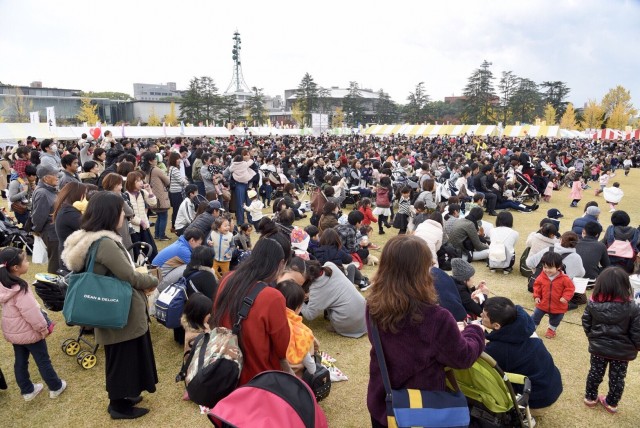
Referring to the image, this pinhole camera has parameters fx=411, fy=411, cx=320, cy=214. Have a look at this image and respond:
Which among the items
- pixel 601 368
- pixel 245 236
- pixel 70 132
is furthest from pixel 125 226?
pixel 70 132

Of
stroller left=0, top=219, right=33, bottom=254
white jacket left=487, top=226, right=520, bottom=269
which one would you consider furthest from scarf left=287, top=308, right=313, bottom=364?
stroller left=0, top=219, right=33, bottom=254

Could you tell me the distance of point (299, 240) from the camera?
226 inches

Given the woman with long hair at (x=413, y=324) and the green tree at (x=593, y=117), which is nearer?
the woman with long hair at (x=413, y=324)

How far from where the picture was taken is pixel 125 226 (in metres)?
4.90

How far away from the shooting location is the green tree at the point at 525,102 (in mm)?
59906

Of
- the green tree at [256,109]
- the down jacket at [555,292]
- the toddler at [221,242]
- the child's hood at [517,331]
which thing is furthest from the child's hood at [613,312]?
the green tree at [256,109]

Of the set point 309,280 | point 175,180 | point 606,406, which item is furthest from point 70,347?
point 606,406

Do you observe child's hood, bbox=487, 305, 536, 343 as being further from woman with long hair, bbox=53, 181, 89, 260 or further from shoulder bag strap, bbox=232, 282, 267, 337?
woman with long hair, bbox=53, 181, 89, 260

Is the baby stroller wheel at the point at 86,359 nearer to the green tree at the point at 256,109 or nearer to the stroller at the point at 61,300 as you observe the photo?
the stroller at the point at 61,300

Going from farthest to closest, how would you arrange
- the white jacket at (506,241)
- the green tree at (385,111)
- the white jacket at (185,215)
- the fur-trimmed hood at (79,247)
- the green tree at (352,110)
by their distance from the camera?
the green tree at (385,111) → the green tree at (352,110) → the white jacket at (185,215) → the white jacket at (506,241) → the fur-trimmed hood at (79,247)

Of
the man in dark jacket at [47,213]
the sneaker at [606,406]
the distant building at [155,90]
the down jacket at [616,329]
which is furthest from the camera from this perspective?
the distant building at [155,90]

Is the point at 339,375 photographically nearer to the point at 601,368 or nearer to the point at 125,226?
the point at 601,368

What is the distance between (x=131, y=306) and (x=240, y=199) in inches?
256

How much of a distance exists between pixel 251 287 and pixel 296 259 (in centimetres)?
206
